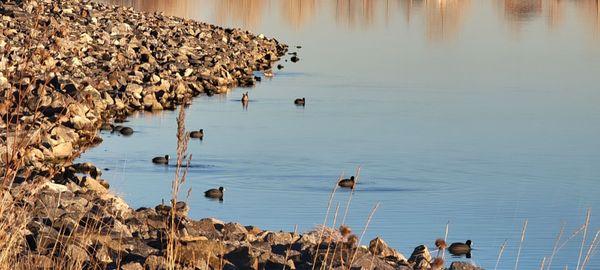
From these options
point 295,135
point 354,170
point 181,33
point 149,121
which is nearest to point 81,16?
point 181,33

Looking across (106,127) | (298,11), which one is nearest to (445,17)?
(298,11)

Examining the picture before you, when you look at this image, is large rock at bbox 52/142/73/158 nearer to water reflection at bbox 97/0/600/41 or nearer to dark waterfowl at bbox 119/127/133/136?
dark waterfowl at bbox 119/127/133/136

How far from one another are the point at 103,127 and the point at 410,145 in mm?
4908

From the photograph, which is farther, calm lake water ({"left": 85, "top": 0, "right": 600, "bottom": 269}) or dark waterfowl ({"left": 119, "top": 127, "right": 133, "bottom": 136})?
dark waterfowl ({"left": 119, "top": 127, "right": 133, "bottom": 136})

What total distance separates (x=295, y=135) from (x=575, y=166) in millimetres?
4798

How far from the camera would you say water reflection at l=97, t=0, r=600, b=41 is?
46.8 meters

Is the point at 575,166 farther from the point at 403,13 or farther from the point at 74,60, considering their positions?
the point at 403,13

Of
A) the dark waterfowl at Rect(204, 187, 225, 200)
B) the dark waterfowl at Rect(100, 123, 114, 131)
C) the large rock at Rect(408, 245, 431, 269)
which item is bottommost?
the large rock at Rect(408, 245, 431, 269)

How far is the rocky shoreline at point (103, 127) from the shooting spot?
6195 millimetres

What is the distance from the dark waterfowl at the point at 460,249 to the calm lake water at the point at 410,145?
5.8 inches

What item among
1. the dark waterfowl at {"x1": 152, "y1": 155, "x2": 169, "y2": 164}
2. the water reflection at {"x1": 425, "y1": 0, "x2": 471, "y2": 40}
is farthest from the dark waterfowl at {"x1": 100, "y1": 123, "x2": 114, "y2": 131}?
the water reflection at {"x1": 425, "y1": 0, "x2": 471, "y2": 40}

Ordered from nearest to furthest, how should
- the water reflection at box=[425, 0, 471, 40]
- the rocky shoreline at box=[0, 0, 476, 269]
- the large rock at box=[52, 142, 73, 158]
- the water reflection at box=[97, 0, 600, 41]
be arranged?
1. the rocky shoreline at box=[0, 0, 476, 269]
2. the large rock at box=[52, 142, 73, 158]
3. the water reflection at box=[425, 0, 471, 40]
4. the water reflection at box=[97, 0, 600, 41]

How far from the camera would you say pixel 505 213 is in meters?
13.6

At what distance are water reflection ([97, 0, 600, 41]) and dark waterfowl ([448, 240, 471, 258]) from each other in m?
29.1
